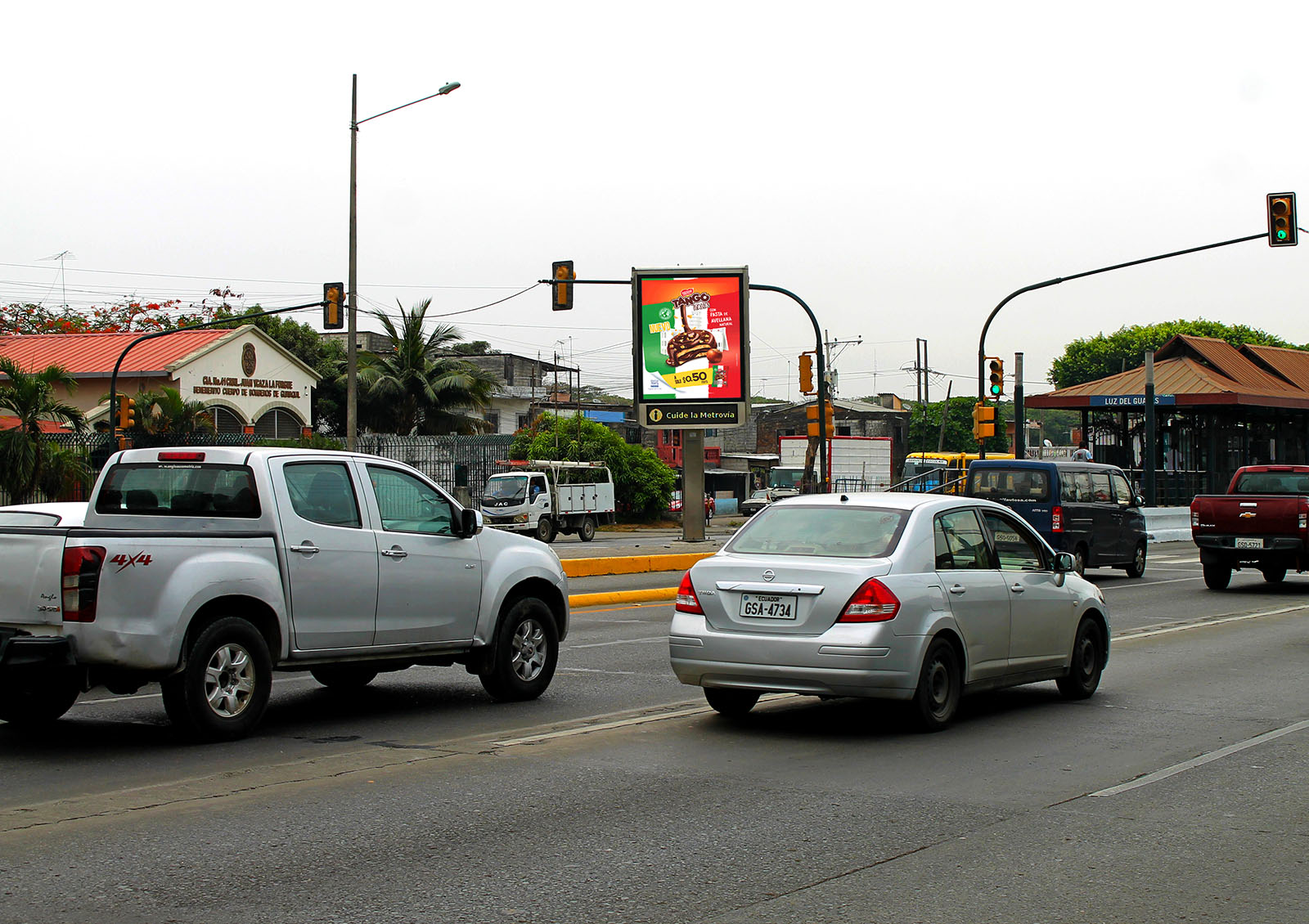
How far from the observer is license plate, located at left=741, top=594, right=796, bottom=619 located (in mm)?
8695

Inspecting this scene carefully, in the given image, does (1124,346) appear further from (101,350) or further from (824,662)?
(824,662)

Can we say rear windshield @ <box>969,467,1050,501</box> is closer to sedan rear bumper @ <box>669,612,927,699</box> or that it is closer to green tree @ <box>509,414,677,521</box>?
sedan rear bumper @ <box>669,612,927,699</box>

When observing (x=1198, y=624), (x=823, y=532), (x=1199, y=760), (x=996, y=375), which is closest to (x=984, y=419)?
(x=996, y=375)

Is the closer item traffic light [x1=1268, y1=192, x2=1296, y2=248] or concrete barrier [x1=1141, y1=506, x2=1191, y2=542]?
traffic light [x1=1268, y1=192, x2=1296, y2=248]

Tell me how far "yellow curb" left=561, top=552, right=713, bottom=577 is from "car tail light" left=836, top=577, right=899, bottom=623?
14522 mm

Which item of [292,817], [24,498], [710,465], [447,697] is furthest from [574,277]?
[710,465]

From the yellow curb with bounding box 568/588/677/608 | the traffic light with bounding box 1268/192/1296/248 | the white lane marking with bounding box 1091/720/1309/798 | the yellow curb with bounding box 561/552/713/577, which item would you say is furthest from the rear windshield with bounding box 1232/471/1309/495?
the white lane marking with bounding box 1091/720/1309/798

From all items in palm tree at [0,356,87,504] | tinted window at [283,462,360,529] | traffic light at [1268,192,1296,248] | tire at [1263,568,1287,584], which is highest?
traffic light at [1268,192,1296,248]

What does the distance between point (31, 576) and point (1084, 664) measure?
7.50 meters

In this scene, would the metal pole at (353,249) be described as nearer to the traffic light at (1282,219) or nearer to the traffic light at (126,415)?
the traffic light at (126,415)

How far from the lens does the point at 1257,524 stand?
2112 cm

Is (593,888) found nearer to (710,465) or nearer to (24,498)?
(24,498)

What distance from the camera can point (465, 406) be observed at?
56000mm

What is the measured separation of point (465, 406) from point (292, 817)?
4995cm
